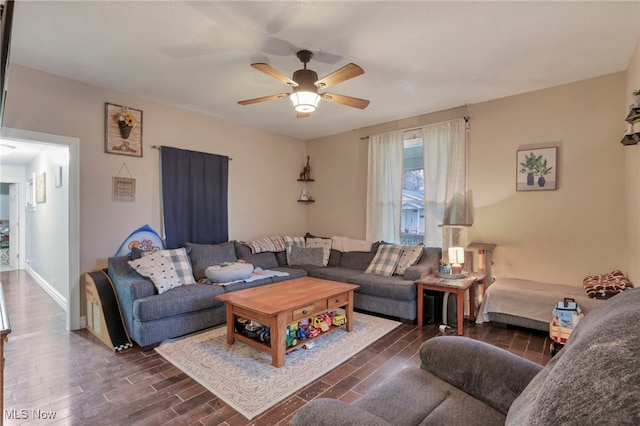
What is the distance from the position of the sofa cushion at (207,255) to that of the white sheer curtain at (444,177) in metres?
2.85

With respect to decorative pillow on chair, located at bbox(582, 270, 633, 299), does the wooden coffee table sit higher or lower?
lower

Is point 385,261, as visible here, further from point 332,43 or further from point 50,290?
point 50,290

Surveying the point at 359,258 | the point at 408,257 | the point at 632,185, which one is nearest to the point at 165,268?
the point at 359,258

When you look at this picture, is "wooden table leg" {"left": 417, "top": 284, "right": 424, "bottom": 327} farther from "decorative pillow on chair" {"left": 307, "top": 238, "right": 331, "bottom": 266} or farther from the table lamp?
"decorative pillow on chair" {"left": 307, "top": 238, "right": 331, "bottom": 266}

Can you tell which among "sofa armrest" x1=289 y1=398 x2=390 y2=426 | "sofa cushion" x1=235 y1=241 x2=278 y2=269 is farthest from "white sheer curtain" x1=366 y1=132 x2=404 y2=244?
"sofa armrest" x1=289 y1=398 x2=390 y2=426

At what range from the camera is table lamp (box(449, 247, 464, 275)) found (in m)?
3.68

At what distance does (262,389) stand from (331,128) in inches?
161

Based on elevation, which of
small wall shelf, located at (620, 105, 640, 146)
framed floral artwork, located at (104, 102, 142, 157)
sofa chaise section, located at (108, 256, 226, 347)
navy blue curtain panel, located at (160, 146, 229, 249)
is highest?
framed floral artwork, located at (104, 102, 142, 157)

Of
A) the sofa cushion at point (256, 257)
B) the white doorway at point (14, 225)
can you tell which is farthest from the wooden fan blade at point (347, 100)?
the white doorway at point (14, 225)

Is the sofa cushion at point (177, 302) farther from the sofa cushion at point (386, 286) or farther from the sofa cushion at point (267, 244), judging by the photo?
the sofa cushion at point (386, 286)

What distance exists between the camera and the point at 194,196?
4289 millimetres

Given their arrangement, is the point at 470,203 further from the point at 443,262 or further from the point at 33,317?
the point at 33,317

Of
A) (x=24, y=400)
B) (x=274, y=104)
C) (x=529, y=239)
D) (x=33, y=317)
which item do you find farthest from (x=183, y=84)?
(x=529, y=239)

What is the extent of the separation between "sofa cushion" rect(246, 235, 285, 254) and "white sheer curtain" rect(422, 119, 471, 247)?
2285 mm
